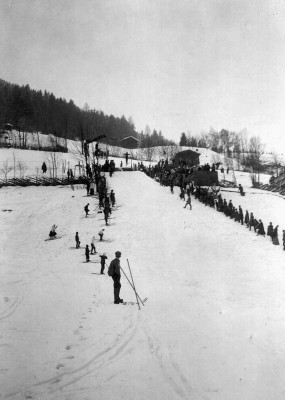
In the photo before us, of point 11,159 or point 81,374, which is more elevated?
point 11,159

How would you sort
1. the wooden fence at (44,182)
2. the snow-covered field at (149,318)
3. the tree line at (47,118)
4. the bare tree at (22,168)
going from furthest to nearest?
the tree line at (47,118)
the bare tree at (22,168)
the wooden fence at (44,182)
the snow-covered field at (149,318)

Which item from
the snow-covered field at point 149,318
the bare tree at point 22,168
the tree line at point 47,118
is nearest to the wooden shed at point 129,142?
the tree line at point 47,118

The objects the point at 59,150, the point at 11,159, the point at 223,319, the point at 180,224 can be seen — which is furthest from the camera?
the point at 59,150

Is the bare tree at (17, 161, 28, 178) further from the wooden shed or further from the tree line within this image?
the wooden shed

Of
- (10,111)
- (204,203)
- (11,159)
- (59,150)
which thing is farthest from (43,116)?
(204,203)

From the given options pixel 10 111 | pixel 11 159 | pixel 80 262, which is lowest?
pixel 80 262

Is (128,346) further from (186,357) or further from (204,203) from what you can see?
(204,203)

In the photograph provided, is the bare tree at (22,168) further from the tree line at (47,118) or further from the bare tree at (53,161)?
the tree line at (47,118)

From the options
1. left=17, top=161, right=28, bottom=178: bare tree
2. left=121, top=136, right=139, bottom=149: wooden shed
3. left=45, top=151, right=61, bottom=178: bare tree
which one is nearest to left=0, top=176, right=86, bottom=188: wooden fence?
left=17, top=161, right=28, bottom=178: bare tree
